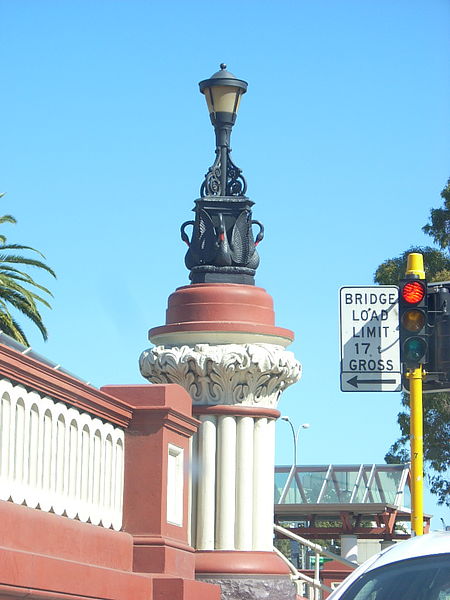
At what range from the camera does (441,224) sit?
40.8 m

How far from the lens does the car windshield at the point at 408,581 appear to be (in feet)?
19.7

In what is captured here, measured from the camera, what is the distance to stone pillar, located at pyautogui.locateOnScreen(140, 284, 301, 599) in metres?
13.5

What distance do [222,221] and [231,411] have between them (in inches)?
79.9

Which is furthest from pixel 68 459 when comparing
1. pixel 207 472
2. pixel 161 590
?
pixel 207 472

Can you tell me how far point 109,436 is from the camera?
36.9 ft

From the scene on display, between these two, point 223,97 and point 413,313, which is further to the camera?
point 223,97

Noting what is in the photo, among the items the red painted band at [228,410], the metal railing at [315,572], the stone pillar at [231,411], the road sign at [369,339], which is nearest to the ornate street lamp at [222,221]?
the stone pillar at [231,411]

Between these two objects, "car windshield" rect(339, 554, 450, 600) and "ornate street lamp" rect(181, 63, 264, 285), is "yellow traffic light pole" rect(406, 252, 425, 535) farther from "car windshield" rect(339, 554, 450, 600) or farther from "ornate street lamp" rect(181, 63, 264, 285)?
"car windshield" rect(339, 554, 450, 600)

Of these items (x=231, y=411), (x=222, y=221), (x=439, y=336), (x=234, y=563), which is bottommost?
(x=234, y=563)

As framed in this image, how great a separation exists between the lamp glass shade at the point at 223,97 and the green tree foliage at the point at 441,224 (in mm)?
26776

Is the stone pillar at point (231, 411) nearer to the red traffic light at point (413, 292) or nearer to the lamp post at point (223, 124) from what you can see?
the lamp post at point (223, 124)

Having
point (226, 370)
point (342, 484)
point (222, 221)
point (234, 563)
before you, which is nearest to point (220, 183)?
point (222, 221)

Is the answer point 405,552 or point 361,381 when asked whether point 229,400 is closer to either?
point 361,381

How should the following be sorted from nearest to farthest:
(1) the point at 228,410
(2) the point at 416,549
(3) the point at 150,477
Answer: (2) the point at 416,549 → (3) the point at 150,477 → (1) the point at 228,410
